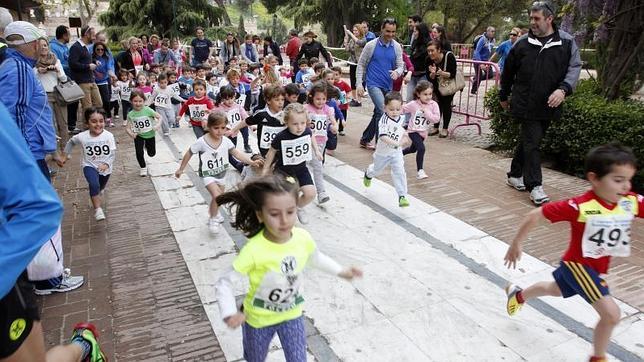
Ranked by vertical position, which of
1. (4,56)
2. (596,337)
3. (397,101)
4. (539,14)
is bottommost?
(596,337)

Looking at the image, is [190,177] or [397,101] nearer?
[397,101]

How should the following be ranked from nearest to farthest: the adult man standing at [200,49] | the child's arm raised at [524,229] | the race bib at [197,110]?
the child's arm raised at [524,229], the race bib at [197,110], the adult man standing at [200,49]

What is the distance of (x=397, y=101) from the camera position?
6.00 meters

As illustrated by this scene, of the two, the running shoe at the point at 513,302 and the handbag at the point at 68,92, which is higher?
the handbag at the point at 68,92

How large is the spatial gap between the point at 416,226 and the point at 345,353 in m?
2.34

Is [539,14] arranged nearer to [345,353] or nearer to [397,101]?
[397,101]

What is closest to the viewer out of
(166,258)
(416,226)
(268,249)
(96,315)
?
(268,249)

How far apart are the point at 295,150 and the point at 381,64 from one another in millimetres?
3748

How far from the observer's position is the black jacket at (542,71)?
5715mm

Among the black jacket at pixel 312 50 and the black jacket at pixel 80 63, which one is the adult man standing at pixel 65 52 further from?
the black jacket at pixel 312 50

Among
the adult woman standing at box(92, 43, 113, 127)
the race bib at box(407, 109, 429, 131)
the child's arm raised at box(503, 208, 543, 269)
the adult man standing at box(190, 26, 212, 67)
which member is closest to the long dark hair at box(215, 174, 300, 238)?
the child's arm raised at box(503, 208, 543, 269)

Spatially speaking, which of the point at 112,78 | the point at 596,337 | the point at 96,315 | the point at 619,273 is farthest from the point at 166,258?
the point at 112,78

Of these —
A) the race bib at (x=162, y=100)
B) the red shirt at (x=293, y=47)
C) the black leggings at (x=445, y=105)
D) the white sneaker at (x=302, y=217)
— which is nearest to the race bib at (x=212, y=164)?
the white sneaker at (x=302, y=217)

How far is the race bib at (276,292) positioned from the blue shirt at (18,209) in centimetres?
108
